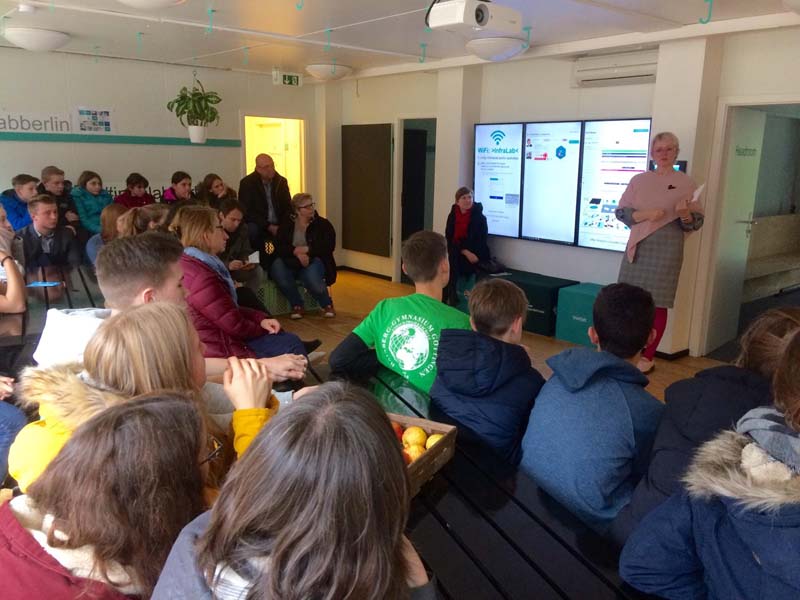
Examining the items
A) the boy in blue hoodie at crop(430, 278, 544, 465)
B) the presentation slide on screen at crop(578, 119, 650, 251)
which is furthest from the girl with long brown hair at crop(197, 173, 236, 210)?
the boy in blue hoodie at crop(430, 278, 544, 465)

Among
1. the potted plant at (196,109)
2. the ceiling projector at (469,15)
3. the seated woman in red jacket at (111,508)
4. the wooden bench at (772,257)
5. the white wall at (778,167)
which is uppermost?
the ceiling projector at (469,15)

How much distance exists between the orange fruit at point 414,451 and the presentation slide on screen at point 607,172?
445 centimetres

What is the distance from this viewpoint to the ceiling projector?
3.18 meters

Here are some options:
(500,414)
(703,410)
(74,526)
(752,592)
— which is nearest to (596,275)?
(500,414)

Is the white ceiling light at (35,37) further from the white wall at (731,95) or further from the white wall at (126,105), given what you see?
the white wall at (731,95)

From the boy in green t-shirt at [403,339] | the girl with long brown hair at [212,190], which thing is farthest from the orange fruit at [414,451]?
the girl with long brown hair at [212,190]

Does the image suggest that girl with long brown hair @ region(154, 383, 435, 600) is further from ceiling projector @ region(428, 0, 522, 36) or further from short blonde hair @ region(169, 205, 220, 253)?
ceiling projector @ region(428, 0, 522, 36)

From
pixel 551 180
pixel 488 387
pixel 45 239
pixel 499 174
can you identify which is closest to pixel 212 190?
pixel 45 239

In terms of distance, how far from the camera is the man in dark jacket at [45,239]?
4.36 metres

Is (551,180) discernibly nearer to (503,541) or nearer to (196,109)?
(196,109)

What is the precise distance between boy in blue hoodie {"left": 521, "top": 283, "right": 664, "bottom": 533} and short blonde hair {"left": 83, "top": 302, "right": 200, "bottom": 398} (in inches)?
38.3

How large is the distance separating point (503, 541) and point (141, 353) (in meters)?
0.91

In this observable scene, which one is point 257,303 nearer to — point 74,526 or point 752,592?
point 74,526

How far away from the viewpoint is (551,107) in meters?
6.16
